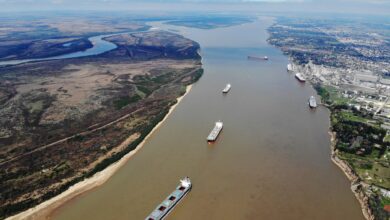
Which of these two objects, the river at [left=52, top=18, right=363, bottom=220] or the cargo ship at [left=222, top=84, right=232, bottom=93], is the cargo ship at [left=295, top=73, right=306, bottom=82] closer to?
the river at [left=52, top=18, right=363, bottom=220]

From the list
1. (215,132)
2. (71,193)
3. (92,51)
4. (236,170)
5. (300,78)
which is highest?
(300,78)

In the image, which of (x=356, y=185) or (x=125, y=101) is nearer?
(x=356, y=185)

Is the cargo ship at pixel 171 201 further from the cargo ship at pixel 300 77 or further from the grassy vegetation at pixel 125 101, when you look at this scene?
the cargo ship at pixel 300 77

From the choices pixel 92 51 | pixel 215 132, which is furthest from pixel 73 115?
pixel 92 51

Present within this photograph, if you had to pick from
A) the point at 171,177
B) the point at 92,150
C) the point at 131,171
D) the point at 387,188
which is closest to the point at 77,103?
the point at 92,150

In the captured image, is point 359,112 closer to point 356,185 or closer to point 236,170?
point 356,185

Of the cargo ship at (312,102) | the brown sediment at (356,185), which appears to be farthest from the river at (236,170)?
the cargo ship at (312,102)
